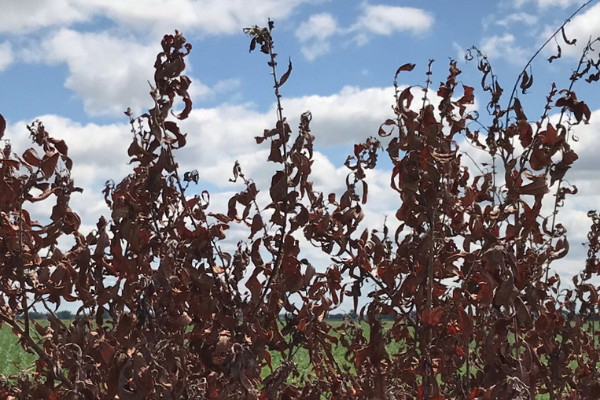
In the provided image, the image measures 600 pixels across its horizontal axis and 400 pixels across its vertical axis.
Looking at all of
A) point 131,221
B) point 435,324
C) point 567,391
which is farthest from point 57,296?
point 567,391

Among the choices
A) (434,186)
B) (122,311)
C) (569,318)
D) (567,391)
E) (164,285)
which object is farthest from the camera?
(567,391)

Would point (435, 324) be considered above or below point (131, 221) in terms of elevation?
below

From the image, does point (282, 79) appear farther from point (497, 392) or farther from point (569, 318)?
point (569, 318)

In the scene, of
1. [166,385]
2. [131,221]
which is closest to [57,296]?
[131,221]

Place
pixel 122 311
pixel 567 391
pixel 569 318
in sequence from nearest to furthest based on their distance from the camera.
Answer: pixel 122 311 < pixel 569 318 < pixel 567 391

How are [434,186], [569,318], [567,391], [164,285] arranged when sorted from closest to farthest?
[164,285]
[434,186]
[569,318]
[567,391]

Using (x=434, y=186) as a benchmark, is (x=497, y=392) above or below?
below

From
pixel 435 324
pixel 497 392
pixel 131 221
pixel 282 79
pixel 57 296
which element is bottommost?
pixel 497 392

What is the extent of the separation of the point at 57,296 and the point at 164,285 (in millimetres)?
694

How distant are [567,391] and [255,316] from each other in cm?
226

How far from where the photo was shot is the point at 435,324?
8.19 feet

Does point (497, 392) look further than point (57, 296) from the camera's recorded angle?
No

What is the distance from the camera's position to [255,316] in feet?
8.31

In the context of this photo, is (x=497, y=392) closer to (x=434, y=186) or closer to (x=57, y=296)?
(x=434, y=186)
